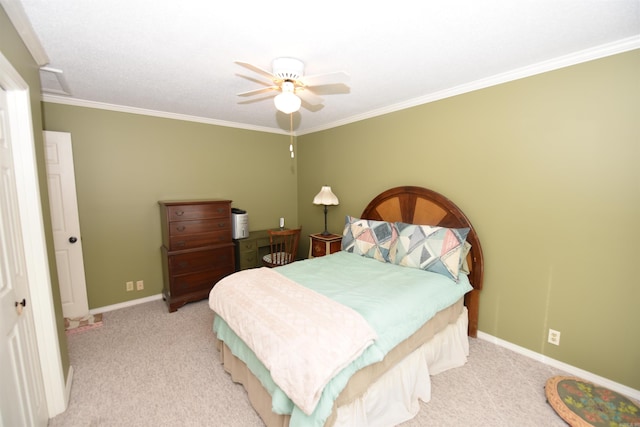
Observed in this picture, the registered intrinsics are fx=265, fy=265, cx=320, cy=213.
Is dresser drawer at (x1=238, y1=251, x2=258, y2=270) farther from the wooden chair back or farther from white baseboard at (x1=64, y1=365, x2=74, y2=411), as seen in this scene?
white baseboard at (x1=64, y1=365, x2=74, y2=411)

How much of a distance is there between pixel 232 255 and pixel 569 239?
11.6 feet

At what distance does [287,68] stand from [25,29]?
155 cm

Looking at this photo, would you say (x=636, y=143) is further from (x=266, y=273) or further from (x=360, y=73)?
→ (x=266, y=273)

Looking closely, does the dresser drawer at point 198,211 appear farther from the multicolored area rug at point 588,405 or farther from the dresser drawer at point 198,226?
the multicolored area rug at point 588,405

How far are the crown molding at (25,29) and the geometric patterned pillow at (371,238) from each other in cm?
293

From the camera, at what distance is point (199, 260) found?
11.0 feet

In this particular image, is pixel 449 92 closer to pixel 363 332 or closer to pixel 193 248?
pixel 363 332

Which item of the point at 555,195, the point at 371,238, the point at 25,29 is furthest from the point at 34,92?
the point at 555,195

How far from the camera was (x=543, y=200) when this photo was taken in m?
2.18

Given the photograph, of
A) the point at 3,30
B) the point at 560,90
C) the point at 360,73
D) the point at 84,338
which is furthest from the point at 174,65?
the point at 560,90

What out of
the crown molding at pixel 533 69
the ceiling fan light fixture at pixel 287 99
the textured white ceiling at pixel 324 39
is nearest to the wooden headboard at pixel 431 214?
the crown molding at pixel 533 69

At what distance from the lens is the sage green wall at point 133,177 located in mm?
3023

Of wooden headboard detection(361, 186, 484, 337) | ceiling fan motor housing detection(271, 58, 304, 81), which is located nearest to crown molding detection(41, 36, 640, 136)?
wooden headboard detection(361, 186, 484, 337)

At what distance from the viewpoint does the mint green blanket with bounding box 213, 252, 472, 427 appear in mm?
1409
